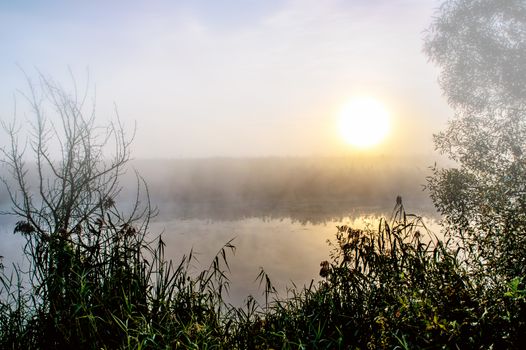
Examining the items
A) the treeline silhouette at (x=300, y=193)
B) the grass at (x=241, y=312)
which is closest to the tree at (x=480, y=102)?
the grass at (x=241, y=312)

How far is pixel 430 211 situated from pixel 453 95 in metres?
25.3

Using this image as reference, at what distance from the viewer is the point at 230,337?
21.9 ft

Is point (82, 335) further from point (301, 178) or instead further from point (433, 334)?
point (301, 178)

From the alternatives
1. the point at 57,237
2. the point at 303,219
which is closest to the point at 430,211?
the point at 303,219

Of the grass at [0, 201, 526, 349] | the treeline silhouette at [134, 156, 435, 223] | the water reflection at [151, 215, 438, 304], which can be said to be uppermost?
the grass at [0, 201, 526, 349]

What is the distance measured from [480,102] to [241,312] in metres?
14.8

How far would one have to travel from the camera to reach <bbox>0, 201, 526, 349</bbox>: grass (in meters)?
5.14

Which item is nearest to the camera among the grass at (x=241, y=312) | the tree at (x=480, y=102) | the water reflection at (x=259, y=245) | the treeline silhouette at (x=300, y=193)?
the grass at (x=241, y=312)

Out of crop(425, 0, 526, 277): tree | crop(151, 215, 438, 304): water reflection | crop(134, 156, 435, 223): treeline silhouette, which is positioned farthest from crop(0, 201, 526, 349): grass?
crop(134, 156, 435, 223): treeline silhouette

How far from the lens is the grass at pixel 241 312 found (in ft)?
16.9

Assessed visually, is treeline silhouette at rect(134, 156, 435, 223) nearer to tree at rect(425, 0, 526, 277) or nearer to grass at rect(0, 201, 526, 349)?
tree at rect(425, 0, 526, 277)

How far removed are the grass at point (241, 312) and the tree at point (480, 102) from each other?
6676 millimetres

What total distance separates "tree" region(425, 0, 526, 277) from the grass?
21.9ft

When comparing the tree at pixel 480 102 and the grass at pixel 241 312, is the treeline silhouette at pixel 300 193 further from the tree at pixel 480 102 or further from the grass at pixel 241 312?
the grass at pixel 241 312
